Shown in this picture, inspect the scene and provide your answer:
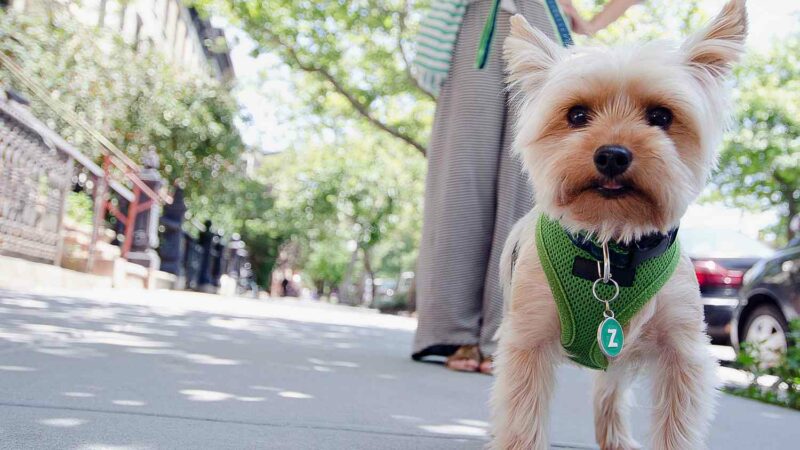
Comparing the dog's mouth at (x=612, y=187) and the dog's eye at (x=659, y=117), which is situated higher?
the dog's eye at (x=659, y=117)

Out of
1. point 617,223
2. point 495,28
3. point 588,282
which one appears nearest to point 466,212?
point 495,28

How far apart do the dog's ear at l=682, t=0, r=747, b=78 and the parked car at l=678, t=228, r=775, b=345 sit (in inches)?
294

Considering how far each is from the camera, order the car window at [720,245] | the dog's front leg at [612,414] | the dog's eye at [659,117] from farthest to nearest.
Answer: the car window at [720,245], the dog's front leg at [612,414], the dog's eye at [659,117]

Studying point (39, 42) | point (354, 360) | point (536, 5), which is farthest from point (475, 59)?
point (39, 42)

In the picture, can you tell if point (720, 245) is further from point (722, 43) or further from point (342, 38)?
point (342, 38)

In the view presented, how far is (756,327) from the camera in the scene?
735cm

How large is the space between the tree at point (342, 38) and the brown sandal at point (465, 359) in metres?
13.7

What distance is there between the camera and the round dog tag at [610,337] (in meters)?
2.25

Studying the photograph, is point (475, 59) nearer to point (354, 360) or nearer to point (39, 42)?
point (354, 360)

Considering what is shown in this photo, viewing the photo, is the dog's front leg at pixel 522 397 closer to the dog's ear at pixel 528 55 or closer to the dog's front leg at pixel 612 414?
the dog's front leg at pixel 612 414

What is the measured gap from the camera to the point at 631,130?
2.11 m

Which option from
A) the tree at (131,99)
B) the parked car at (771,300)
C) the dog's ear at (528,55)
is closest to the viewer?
the dog's ear at (528,55)

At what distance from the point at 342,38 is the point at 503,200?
14.4 meters

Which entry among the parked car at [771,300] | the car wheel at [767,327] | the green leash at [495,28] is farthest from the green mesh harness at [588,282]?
the car wheel at [767,327]
